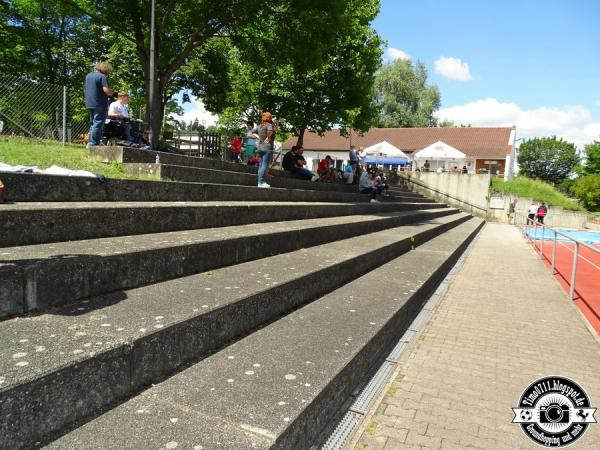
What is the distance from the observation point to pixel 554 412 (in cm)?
330

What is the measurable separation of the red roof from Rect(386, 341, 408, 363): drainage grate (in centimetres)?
4512

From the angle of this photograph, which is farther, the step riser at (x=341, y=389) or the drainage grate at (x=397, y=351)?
the drainage grate at (x=397, y=351)

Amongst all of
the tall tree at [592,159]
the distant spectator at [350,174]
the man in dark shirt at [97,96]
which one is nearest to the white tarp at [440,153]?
the distant spectator at [350,174]

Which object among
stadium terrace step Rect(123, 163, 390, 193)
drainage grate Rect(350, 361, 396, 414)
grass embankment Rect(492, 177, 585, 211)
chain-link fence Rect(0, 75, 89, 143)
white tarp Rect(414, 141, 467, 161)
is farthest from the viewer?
grass embankment Rect(492, 177, 585, 211)

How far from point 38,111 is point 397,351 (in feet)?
31.4

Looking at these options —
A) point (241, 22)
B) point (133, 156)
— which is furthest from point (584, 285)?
point (241, 22)

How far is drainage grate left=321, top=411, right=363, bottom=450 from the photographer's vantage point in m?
2.63

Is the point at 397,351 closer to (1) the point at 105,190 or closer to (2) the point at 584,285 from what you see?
(1) the point at 105,190

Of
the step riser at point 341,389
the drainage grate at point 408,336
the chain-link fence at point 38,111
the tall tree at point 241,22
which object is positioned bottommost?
the drainage grate at point 408,336

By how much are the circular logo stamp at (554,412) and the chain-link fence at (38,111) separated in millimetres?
9964

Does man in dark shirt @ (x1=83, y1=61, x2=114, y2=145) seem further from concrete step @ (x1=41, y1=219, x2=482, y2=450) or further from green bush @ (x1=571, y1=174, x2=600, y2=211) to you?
green bush @ (x1=571, y1=174, x2=600, y2=211)

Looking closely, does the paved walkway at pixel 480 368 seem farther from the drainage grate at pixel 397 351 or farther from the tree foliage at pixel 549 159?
the tree foliage at pixel 549 159

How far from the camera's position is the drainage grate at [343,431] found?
263 centimetres

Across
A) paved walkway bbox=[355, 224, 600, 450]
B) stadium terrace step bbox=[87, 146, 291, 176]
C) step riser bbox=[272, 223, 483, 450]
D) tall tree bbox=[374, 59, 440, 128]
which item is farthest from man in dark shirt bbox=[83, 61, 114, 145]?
tall tree bbox=[374, 59, 440, 128]
